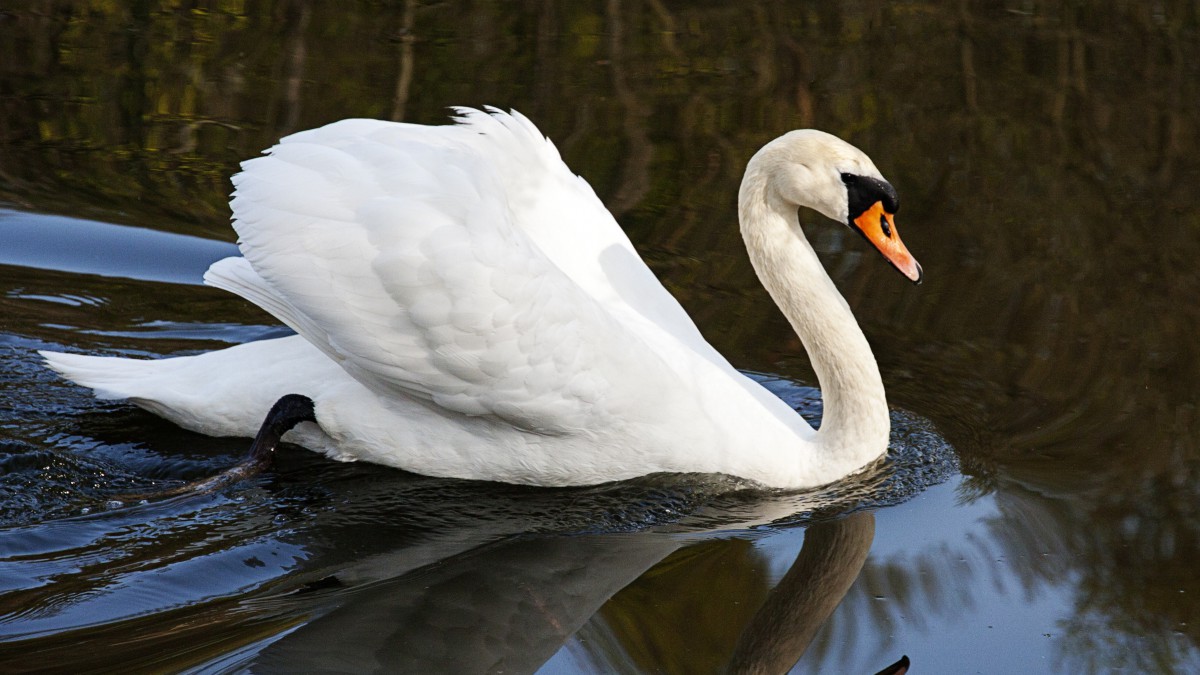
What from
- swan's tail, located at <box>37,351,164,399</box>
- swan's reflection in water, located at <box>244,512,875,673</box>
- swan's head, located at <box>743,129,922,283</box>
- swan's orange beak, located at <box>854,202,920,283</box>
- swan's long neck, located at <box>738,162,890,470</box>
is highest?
swan's head, located at <box>743,129,922,283</box>

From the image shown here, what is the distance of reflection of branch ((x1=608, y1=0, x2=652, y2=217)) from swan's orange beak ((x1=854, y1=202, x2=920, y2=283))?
270 centimetres

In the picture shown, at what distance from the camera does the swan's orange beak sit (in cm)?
568

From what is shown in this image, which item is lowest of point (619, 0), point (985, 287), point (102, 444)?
point (102, 444)

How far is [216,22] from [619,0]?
10.1ft

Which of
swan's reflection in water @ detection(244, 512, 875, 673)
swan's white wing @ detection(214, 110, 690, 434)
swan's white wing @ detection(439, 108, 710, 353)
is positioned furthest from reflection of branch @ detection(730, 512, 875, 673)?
swan's white wing @ detection(439, 108, 710, 353)

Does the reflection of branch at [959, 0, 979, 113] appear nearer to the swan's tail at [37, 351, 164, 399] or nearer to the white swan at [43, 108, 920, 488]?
the white swan at [43, 108, 920, 488]

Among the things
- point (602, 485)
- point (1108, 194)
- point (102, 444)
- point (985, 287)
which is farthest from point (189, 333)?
point (1108, 194)

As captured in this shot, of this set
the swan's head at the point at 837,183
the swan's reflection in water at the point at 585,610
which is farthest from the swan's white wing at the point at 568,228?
the swan's reflection in water at the point at 585,610

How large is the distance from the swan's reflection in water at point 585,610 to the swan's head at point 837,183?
1.15m

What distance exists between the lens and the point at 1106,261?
7844mm

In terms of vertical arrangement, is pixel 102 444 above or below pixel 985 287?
below

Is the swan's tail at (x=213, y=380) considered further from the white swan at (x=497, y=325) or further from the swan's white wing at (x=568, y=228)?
the swan's white wing at (x=568, y=228)

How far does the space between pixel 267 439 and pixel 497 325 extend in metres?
1.03

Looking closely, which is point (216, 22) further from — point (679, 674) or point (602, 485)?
point (679, 674)
